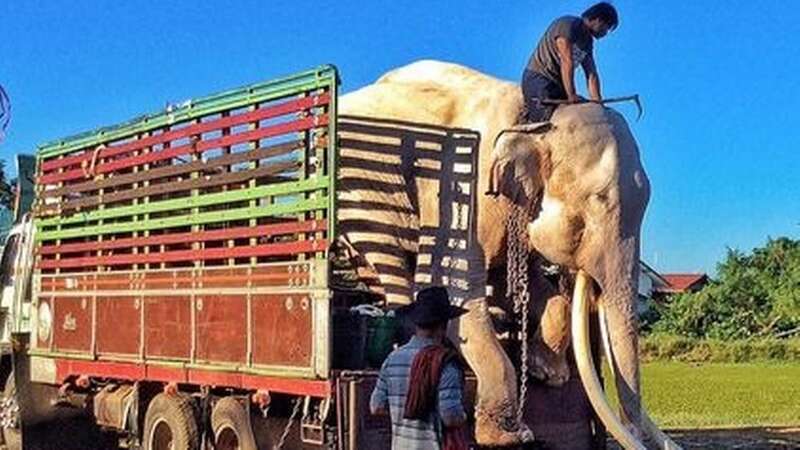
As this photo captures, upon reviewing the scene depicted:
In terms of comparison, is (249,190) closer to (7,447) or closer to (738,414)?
(7,447)

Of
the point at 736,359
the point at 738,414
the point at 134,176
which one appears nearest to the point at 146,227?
the point at 134,176

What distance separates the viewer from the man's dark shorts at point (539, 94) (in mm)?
9180

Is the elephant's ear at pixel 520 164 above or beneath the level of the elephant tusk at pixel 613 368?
above

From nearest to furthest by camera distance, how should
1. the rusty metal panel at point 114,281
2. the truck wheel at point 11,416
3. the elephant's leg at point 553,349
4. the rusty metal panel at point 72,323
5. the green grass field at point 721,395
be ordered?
the elephant's leg at point 553,349 → the rusty metal panel at point 114,281 → the rusty metal panel at point 72,323 → the truck wheel at point 11,416 → the green grass field at point 721,395

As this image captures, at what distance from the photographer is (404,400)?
6.29m

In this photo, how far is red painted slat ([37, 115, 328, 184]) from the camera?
29.3 feet

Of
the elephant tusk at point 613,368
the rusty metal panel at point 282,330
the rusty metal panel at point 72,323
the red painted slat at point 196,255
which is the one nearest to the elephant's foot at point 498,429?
the elephant tusk at point 613,368

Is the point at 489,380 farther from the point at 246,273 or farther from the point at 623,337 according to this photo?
the point at 246,273

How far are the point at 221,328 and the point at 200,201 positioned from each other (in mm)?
1012

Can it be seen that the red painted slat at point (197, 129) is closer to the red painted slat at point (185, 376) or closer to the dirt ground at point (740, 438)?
the red painted slat at point (185, 376)

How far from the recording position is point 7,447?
1377cm

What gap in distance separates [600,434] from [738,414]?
12.8m

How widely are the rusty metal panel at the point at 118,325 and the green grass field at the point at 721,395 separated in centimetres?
380

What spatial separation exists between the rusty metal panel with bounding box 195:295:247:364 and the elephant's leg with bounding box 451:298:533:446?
152 centimetres
